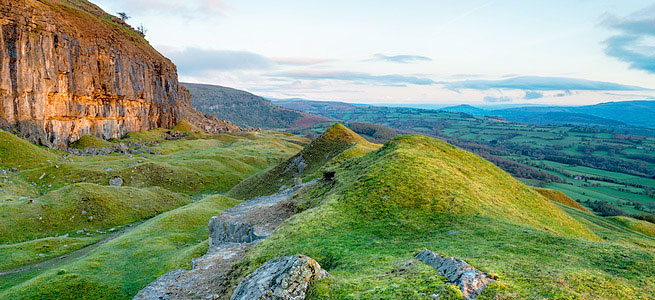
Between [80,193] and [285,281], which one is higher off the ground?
[285,281]

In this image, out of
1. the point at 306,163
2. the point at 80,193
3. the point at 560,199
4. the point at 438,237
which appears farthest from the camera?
the point at 560,199

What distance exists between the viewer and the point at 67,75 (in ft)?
278

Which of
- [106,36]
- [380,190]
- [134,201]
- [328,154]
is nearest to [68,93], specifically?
[106,36]

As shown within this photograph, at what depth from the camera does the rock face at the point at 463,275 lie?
372 inches

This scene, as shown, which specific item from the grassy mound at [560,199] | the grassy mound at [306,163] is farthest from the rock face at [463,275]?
the grassy mound at [560,199]

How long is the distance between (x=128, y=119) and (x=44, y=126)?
35.9 metres

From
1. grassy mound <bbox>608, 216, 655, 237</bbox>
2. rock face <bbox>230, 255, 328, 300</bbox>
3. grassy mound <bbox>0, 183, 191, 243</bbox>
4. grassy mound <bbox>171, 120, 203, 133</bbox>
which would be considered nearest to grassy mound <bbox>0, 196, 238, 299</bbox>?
rock face <bbox>230, 255, 328, 300</bbox>

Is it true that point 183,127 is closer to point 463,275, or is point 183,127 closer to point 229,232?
point 229,232

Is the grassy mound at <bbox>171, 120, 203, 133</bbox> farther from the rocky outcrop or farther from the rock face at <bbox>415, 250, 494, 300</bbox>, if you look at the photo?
the rock face at <bbox>415, 250, 494, 300</bbox>

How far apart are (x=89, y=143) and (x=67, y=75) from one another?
1916cm

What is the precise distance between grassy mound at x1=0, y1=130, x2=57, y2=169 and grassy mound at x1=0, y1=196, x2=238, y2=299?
148ft

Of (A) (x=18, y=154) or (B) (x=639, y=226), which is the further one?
(A) (x=18, y=154)

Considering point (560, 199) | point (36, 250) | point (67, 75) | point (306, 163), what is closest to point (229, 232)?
point (36, 250)

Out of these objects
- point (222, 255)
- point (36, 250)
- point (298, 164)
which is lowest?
point (36, 250)
